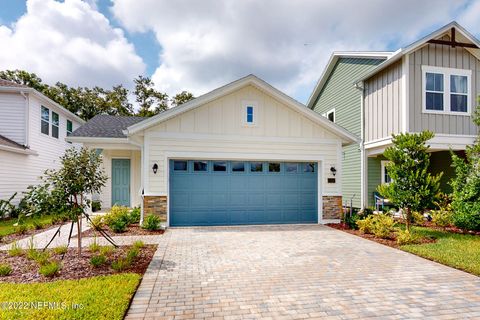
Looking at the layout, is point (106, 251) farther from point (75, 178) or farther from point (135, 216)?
point (135, 216)

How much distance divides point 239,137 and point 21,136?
1128 centimetres

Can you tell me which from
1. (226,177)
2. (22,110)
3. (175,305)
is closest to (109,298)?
(175,305)

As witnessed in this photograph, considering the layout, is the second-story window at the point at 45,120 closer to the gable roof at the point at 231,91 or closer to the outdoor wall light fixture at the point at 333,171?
the gable roof at the point at 231,91

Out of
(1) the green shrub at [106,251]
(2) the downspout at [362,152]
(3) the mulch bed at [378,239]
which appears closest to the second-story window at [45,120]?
(1) the green shrub at [106,251]

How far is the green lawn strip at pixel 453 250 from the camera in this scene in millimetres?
5520

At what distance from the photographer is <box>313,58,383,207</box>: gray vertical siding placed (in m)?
13.5

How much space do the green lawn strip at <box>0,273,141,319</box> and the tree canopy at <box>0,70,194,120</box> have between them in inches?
1084

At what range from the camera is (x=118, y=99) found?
30.9 meters

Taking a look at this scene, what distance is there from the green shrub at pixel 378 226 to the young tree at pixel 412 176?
557mm

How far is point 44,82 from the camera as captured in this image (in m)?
29.5

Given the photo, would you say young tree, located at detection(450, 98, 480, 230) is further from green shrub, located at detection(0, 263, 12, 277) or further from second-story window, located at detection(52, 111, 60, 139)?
second-story window, located at detection(52, 111, 60, 139)

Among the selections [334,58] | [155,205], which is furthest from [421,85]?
[155,205]

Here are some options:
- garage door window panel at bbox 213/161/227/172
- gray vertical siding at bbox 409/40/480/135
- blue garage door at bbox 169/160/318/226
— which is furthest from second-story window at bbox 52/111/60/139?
gray vertical siding at bbox 409/40/480/135

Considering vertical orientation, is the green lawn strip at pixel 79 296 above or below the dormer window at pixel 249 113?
below
